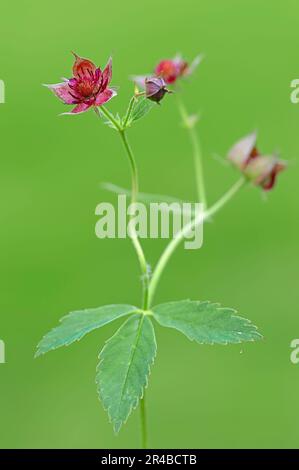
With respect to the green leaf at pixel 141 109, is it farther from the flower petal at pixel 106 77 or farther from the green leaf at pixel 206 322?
the green leaf at pixel 206 322

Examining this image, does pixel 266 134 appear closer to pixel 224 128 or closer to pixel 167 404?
pixel 224 128

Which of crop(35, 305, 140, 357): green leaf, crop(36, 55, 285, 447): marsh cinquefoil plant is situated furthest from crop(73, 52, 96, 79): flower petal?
crop(35, 305, 140, 357): green leaf

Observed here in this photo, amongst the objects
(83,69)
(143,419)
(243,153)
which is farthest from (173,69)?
(143,419)

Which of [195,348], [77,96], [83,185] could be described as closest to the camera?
[77,96]

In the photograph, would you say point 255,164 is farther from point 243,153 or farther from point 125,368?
point 125,368

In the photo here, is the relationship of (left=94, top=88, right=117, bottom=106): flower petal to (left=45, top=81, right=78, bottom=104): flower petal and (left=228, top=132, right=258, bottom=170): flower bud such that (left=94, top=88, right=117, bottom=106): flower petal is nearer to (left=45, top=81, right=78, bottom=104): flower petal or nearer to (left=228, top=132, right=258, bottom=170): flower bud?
(left=45, top=81, right=78, bottom=104): flower petal

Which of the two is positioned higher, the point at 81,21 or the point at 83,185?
the point at 81,21
